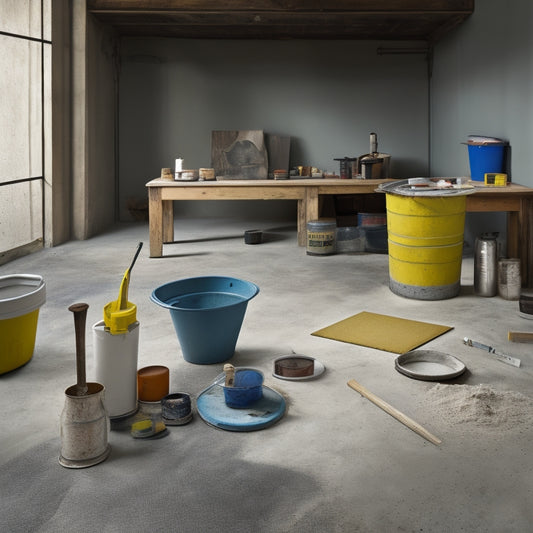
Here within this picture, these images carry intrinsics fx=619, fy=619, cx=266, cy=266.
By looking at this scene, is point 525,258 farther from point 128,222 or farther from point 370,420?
point 128,222

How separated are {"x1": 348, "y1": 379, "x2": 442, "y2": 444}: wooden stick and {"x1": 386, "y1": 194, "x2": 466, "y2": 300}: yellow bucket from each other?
1817mm

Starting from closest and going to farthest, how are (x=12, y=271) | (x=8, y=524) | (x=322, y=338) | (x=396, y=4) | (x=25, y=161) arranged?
1. (x=8, y=524)
2. (x=322, y=338)
3. (x=12, y=271)
4. (x=25, y=161)
5. (x=396, y=4)

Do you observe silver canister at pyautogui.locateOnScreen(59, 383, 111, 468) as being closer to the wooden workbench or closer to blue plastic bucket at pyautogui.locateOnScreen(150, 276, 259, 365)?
blue plastic bucket at pyautogui.locateOnScreen(150, 276, 259, 365)

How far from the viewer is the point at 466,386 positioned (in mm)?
2969

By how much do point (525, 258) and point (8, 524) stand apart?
4433 mm

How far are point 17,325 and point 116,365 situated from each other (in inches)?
32.5

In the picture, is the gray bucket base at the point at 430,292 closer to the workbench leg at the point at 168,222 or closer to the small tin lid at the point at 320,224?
the small tin lid at the point at 320,224

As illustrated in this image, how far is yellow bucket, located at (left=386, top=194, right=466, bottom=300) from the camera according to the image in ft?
15.0

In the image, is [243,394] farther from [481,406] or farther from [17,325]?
[17,325]

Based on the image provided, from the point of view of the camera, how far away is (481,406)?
109 inches

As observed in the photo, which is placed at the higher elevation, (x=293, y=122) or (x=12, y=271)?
(x=293, y=122)

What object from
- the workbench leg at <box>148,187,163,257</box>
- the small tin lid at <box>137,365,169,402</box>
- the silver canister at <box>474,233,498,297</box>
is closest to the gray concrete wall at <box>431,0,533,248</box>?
the silver canister at <box>474,233,498,297</box>

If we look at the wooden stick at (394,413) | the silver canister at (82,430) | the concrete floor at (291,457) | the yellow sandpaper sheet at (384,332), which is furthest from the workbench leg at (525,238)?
the silver canister at (82,430)

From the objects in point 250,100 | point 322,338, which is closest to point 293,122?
point 250,100
